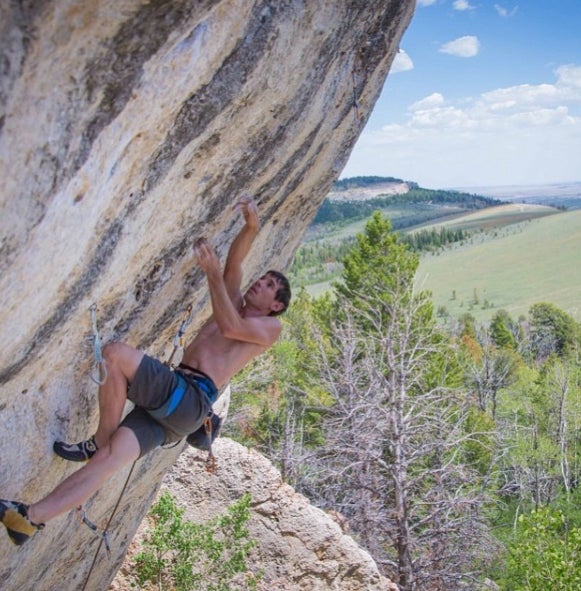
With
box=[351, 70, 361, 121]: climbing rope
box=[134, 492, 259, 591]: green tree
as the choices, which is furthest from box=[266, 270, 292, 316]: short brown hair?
box=[134, 492, 259, 591]: green tree

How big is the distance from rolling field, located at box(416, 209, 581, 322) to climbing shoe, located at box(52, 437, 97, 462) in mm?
90318

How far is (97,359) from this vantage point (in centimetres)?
465

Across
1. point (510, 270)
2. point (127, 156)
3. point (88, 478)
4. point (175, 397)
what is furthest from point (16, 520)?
point (510, 270)

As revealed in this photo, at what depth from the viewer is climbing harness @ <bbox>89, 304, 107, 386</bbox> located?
4660 mm

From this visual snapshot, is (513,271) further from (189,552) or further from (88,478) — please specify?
(88,478)

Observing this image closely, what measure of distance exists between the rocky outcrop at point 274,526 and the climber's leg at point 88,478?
281 inches

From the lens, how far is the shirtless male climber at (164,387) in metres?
4.59

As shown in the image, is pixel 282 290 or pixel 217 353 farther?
pixel 282 290

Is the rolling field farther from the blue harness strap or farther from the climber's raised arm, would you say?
the blue harness strap

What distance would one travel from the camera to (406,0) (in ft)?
21.4

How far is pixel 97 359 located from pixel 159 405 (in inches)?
23.0

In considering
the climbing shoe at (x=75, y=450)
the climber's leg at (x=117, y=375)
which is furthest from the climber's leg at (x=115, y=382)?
the climbing shoe at (x=75, y=450)

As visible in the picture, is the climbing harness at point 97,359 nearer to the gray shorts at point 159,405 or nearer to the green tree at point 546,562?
the gray shorts at point 159,405

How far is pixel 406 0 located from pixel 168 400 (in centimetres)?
443
